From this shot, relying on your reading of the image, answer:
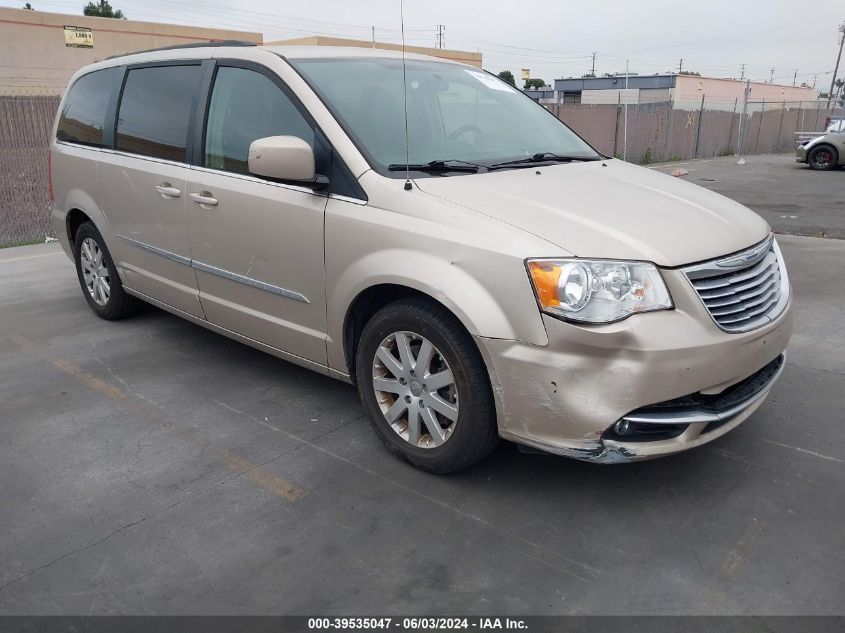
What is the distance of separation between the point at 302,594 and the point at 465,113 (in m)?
2.71

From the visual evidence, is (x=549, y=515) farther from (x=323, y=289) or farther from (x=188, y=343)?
(x=188, y=343)

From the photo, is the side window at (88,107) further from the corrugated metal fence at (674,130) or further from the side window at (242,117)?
the corrugated metal fence at (674,130)

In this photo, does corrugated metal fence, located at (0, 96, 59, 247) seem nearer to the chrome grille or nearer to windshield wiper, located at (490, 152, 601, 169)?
windshield wiper, located at (490, 152, 601, 169)

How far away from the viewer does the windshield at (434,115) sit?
139 inches

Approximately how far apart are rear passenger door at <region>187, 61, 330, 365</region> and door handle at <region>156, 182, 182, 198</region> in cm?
14

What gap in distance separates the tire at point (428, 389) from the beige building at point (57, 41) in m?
24.0

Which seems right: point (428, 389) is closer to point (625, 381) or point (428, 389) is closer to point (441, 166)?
point (625, 381)

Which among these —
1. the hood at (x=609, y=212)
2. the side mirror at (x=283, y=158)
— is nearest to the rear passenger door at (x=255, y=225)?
the side mirror at (x=283, y=158)

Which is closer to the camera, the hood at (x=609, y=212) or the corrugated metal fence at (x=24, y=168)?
the hood at (x=609, y=212)

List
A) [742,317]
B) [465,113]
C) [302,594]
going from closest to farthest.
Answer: [302,594], [742,317], [465,113]

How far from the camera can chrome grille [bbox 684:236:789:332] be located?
9.40 feet

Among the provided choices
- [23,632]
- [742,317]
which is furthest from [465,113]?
[23,632]

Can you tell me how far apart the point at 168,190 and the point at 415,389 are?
2.16m

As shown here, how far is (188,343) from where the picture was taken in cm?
520
